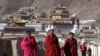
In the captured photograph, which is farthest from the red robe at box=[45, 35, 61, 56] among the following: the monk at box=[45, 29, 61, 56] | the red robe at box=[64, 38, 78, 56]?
the red robe at box=[64, 38, 78, 56]

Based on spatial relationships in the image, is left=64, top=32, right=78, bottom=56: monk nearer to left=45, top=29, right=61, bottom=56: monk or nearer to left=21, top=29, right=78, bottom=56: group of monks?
left=21, top=29, right=78, bottom=56: group of monks

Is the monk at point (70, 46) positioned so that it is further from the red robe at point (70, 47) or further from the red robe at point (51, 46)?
the red robe at point (51, 46)

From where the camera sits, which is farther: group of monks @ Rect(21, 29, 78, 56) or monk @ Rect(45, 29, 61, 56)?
monk @ Rect(45, 29, 61, 56)

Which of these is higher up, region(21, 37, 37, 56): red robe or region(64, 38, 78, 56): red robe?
region(21, 37, 37, 56): red robe

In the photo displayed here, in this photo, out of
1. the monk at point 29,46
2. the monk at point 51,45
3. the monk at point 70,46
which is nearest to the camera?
the monk at point 29,46

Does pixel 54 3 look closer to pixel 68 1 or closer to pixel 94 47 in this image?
pixel 68 1

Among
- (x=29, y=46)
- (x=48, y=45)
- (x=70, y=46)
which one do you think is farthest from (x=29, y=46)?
(x=70, y=46)

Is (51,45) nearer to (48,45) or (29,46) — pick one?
(48,45)

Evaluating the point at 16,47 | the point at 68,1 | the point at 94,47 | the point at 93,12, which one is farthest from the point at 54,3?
the point at 16,47

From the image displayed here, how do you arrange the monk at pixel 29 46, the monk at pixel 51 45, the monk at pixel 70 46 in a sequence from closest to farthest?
the monk at pixel 29 46, the monk at pixel 51 45, the monk at pixel 70 46

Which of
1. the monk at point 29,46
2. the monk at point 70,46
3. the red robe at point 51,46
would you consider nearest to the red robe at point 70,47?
the monk at point 70,46

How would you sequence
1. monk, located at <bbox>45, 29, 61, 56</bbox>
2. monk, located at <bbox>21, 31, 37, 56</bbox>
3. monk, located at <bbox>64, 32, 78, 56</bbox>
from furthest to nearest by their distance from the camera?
monk, located at <bbox>64, 32, 78, 56</bbox> < monk, located at <bbox>45, 29, 61, 56</bbox> < monk, located at <bbox>21, 31, 37, 56</bbox>

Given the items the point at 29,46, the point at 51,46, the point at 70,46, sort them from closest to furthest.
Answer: the point at 29,46, the point at 51,46, the point at 70,46

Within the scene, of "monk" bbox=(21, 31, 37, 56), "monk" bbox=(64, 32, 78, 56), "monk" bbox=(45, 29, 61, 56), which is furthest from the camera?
"monk" bbox=(64, 32, 78, 56)
